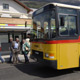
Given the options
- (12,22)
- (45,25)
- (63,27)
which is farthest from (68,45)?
(12,22)

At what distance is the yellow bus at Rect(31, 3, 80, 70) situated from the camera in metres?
6.61

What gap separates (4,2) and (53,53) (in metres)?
25.9

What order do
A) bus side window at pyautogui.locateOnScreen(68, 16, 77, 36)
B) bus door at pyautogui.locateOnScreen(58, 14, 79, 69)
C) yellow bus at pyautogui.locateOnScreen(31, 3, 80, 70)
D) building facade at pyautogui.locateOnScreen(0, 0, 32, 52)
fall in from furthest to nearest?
building facade at pyautogui.locateOnScreen(0, 0, 32, 52), bus side window at pyautogui.locateOnScreen(68, 16, 77, 36), bus door at pyautogui.locateOnScreen(58, 14, 79, 69), yellow bus at pyautogui.locateOnScreen(31, 3, 80, 70)

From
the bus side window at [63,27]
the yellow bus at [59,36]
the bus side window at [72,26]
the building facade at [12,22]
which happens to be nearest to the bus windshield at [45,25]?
the yellow bus at [59,36]

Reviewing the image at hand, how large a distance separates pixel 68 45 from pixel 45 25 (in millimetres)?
1426

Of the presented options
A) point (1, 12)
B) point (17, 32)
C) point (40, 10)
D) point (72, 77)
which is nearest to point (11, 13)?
point (1, 12)

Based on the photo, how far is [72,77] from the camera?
6.78 m

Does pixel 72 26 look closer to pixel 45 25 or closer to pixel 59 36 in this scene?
pixel 59 36

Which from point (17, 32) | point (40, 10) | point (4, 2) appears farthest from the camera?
point (4, 2)

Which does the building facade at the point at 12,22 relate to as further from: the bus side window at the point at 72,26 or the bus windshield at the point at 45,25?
the bus side window at the point at 72,26

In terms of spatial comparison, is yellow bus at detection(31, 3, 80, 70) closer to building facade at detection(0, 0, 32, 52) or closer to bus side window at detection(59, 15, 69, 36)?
bus side window at detection(59, 15, 69, 36)

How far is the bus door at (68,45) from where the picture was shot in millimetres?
6711

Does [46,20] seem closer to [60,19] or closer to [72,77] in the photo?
[60,19]

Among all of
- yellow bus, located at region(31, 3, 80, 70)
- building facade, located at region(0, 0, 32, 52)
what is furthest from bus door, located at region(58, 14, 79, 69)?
building facade, located at region(0, 0, 32, 52)
